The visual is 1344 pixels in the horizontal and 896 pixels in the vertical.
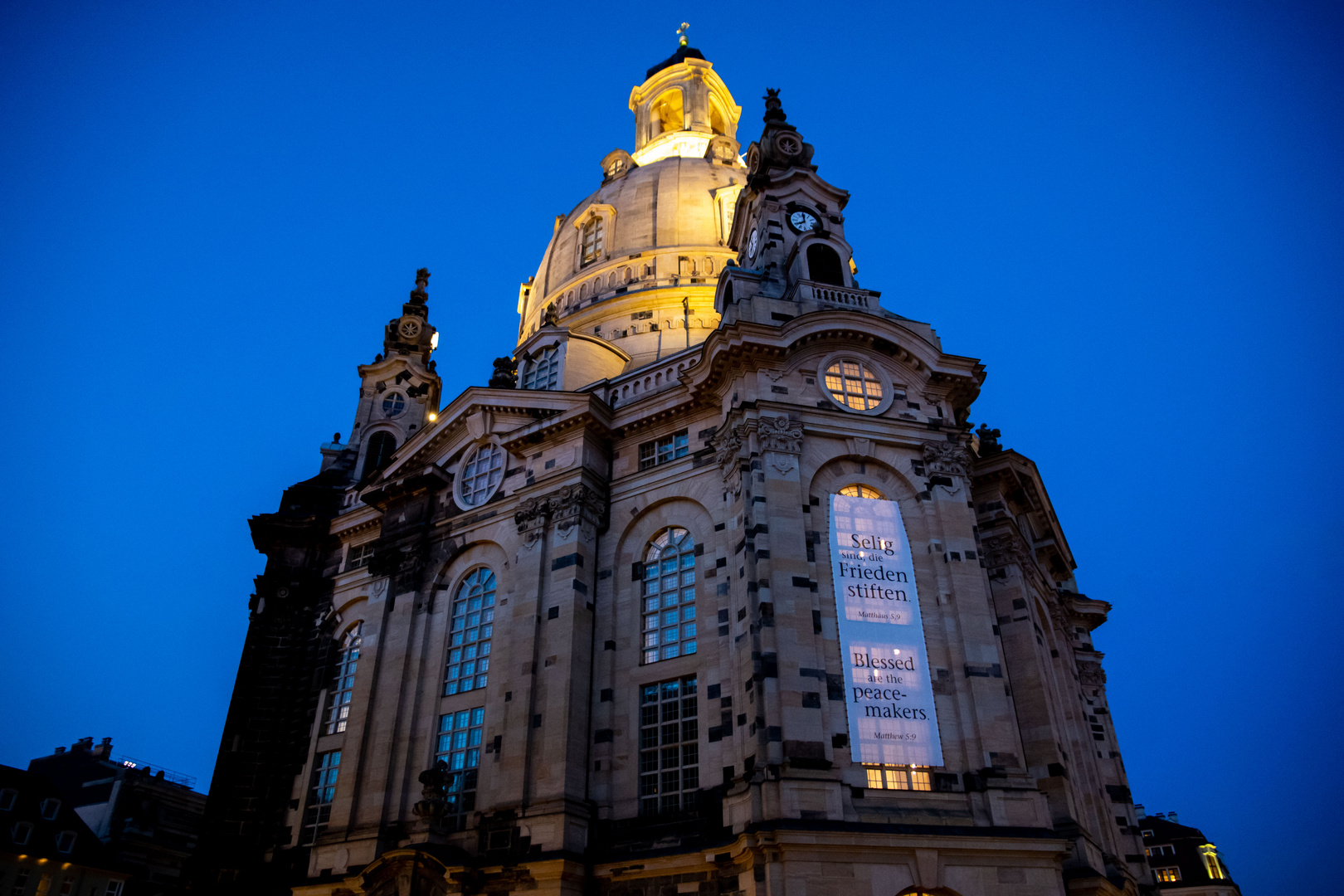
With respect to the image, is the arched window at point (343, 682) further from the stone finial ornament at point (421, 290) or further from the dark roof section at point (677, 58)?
the dark roof section at point (677, 58)

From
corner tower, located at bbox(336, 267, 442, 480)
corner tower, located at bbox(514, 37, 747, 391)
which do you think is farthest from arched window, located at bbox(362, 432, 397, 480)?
corner tower, located at bbox(514, 37, 747, 391)

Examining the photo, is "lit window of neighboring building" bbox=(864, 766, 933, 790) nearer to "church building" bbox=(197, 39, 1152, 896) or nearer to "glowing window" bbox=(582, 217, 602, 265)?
"church building" bbox=(197, 39, 1152, 896)

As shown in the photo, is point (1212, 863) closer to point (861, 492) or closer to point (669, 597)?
point (861, 492)

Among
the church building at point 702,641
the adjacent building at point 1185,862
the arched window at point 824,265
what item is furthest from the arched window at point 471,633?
the adjacent building at point 1185,862

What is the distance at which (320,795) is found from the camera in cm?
3450

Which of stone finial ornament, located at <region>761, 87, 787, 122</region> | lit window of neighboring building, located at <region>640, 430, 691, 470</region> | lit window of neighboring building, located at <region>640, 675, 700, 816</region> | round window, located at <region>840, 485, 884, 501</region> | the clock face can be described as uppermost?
stone finial ornament, located at <region>761, 87, 787, 122</region>

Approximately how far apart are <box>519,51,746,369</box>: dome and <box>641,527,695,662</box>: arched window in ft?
47.9

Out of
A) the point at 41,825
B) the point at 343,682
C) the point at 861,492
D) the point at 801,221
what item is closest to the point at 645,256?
the point at 801,221

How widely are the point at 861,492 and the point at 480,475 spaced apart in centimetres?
1515

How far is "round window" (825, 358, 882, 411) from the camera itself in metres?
30.8

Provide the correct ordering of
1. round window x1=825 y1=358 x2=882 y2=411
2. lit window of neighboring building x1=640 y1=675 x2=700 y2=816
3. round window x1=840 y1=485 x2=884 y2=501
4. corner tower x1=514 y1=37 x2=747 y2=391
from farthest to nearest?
1. corner tower x1=514 y1=37 x2=747 y2=391
2. round window x1=825 y1=358 x2=882 y2=411
3. round window x1=840 y1=485 x2=884 y2=501
4. lit window of neighboring building x1=640 y1=675 x2=700 y2=816

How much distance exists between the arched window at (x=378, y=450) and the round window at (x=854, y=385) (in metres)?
23.5

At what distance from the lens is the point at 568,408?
1341 inches

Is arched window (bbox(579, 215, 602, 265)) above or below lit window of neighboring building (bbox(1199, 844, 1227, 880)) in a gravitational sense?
above
